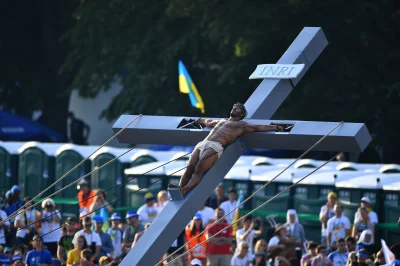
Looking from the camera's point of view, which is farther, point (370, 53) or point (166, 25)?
point (166, 25)

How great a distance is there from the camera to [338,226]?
21.9m

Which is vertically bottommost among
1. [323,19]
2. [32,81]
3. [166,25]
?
[323,19]

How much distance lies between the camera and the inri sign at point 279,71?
1426 cm

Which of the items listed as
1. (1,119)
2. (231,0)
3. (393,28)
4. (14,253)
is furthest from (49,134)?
(14,253)

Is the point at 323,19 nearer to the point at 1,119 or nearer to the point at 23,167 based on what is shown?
the point at 23,167

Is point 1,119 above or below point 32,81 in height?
below

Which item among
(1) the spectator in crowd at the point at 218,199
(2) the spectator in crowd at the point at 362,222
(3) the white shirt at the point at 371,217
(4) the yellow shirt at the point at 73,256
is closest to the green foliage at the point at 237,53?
(1) the spectator in crowd at the point at 218,199

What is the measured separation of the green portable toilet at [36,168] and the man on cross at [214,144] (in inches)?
733

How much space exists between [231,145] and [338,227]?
8985 mm

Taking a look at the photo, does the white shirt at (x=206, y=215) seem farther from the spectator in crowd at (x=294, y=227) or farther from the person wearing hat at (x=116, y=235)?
the person wearing hat at (x=116, y=235)

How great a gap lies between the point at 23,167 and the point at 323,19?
8652 millimetres

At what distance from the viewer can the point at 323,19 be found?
99.1 ft

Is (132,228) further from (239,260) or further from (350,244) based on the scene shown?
(350,244)

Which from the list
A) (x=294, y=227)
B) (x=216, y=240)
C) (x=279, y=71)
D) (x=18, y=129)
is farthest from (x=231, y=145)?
(x=18, y=129)
